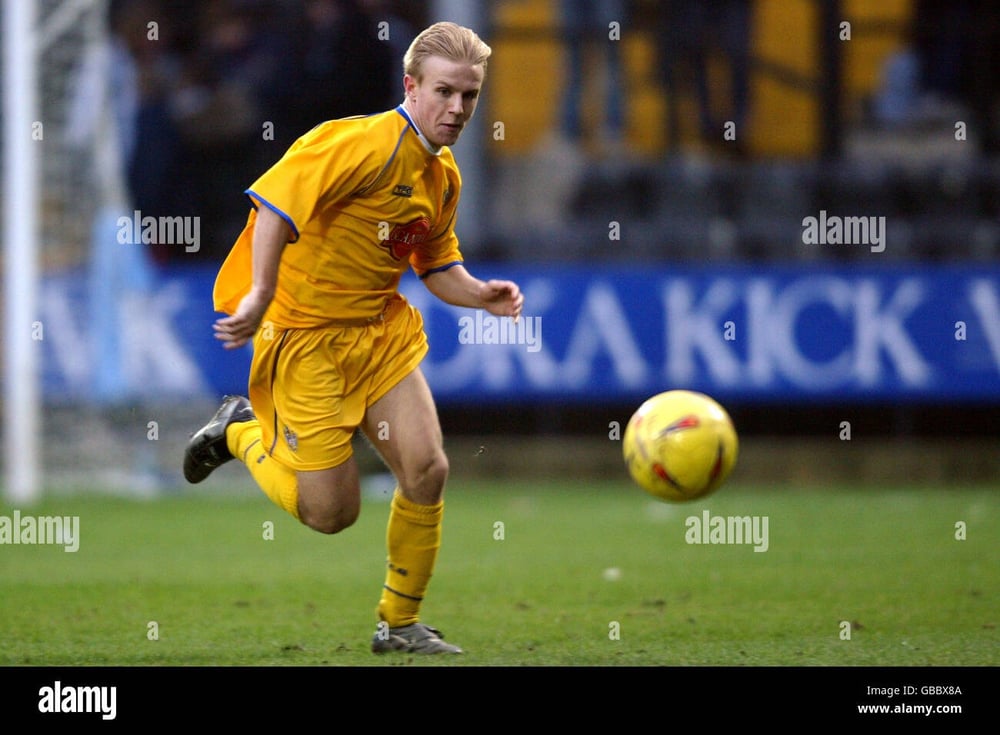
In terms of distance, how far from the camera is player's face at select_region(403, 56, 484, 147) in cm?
555

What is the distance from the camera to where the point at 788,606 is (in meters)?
6.98

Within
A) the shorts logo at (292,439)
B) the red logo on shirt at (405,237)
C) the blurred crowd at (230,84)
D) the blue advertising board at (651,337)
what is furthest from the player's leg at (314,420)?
the blurred crowd at (230,84)

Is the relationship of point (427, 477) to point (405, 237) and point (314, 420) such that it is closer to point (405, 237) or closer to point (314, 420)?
point (314, 420)

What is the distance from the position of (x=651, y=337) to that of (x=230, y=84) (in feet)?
14.5

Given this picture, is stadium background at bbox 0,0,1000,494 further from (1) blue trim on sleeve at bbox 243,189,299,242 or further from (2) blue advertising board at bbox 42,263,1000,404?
(1) blue trim on sleeve at bbox 243,189,299,242

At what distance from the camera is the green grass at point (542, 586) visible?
5.92 m

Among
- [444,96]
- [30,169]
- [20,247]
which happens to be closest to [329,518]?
[444,96]

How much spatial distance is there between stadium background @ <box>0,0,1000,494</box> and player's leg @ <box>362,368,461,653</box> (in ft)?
20.6

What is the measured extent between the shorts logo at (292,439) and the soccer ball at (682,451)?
46.5 inches

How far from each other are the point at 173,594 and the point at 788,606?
2794mm

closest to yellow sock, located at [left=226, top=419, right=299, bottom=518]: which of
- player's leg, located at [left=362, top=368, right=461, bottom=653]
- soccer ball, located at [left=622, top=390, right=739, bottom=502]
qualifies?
player's leg, located at [left=362, top=368, right=461, bottom=653]

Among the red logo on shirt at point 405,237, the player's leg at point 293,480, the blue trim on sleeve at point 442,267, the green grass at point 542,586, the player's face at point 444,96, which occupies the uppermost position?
the player's face at point 444,96

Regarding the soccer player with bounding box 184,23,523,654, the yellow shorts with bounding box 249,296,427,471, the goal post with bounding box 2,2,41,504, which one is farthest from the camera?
the goal post with bounding box 2,2,41,504

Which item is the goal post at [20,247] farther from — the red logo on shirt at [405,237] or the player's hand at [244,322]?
the player's hand at [244,322]
